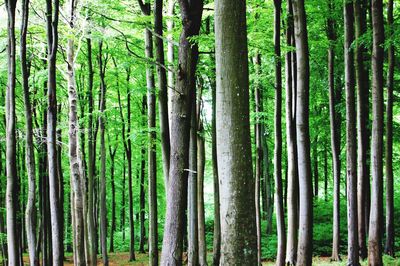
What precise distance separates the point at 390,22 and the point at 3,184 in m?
18.7

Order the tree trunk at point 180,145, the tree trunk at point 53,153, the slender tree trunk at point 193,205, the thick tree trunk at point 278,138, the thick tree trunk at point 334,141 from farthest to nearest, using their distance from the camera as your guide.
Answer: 1. the thick tree trunk at point 334,141
2. the slender tree trunk at point 193,205
3. the thick tree trunk at point 278,138
4. the tree trunk at point 53,153
5. the tree trunk at point 180,145

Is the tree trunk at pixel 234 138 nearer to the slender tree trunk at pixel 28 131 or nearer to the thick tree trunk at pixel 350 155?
the thick tree trunk at pixel 350 155

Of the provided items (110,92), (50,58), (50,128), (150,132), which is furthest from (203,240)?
(110,92)

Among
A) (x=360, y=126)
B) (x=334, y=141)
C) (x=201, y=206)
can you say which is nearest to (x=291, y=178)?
(x=360, y=126)

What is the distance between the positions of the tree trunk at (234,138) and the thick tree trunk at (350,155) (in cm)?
597

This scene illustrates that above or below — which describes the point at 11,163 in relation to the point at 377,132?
below

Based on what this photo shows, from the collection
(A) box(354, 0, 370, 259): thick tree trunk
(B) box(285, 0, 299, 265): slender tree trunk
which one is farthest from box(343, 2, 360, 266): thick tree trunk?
(B) box(285, 0, 299, 265): slender tree trunk

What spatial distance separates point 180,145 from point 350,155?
519 cm

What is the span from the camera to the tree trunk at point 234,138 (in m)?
4.31

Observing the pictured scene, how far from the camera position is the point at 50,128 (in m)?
9.77

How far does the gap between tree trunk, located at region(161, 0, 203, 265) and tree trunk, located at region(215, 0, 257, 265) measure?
2.39m

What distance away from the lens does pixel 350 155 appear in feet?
33.2

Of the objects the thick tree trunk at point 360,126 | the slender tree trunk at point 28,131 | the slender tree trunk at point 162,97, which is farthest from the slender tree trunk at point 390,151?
the slender tree trunk at point 28,131

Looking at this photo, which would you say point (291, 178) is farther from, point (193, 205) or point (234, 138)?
point (234, 138)
